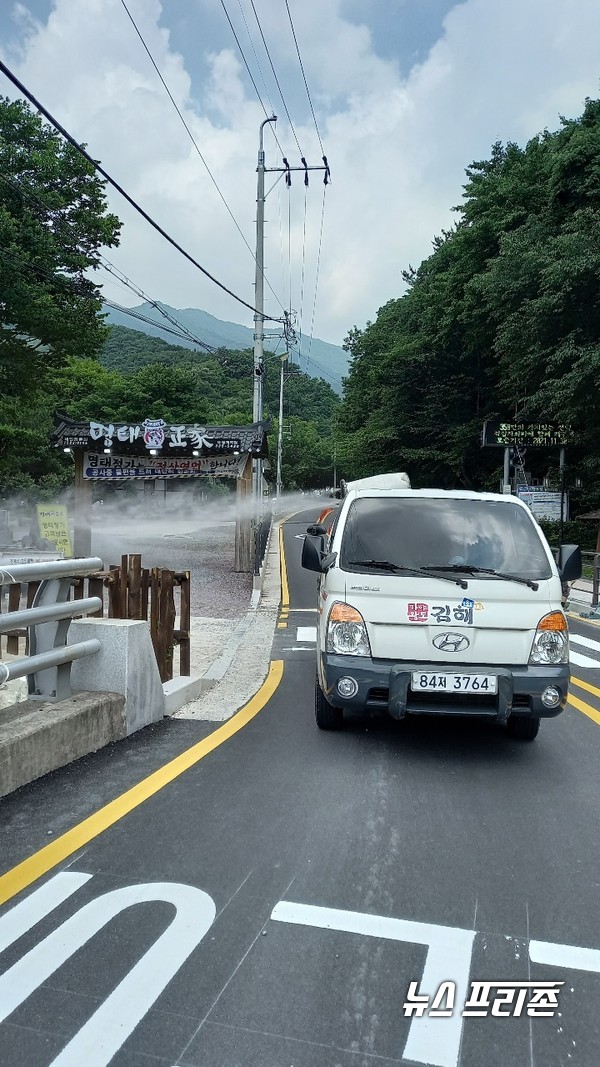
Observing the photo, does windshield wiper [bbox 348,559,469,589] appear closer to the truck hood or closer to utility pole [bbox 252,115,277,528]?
the truck hood

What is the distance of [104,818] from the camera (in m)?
3.89

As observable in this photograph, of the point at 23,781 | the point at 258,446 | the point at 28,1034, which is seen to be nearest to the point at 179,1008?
the point at 28,1034

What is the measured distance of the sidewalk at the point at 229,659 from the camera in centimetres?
660

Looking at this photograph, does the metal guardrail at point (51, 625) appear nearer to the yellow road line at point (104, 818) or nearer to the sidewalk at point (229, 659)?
the yellow road line at point (104, 818)

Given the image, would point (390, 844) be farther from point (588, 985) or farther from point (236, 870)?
point (588, 985)

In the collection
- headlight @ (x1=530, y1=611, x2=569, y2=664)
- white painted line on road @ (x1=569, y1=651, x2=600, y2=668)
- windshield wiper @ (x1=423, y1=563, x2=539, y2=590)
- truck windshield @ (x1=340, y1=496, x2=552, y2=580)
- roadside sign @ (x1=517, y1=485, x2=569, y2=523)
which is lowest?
white painted line on road @ (x1=569, y1=651, x2=600, y2=668)

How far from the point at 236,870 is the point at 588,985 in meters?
1.52

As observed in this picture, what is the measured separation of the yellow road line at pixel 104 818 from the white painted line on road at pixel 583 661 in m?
5.65

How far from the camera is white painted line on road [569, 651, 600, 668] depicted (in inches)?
389

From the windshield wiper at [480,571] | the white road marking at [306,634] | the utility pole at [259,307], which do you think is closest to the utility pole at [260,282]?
the utility pole at [259,307]

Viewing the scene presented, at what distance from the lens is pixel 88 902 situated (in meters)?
3.06

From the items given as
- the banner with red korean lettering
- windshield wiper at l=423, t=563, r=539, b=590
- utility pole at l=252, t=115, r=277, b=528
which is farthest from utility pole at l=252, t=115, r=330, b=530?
windshield wiper at l=423, t=563, r=539, b=590

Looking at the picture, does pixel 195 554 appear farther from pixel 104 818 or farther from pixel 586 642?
pixel 104 818

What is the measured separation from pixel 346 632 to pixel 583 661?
20.2 feet
